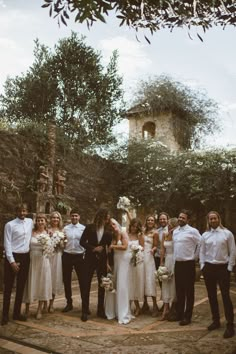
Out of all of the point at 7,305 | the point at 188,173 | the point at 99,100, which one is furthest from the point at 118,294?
the point at 99,100

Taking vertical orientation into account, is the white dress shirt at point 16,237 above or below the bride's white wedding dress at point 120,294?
above

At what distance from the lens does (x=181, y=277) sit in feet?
19.4

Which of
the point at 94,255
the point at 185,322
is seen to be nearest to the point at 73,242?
the point at 94,255

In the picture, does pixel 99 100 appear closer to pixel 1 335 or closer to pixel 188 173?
pixel 188 173

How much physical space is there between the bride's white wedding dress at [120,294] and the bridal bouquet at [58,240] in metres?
1.06

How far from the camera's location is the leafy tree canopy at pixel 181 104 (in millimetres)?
16422

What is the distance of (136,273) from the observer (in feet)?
21.7

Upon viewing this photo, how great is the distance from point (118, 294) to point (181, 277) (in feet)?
3.66

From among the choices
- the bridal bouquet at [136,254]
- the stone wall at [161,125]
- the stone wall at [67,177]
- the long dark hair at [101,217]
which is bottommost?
the bridal bouquet at [136,254]

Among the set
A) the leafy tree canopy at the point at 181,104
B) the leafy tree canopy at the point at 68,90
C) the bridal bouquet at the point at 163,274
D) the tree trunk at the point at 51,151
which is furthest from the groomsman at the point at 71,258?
the leafy tree canopy at the point at 181,104

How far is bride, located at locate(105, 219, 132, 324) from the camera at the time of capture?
6.12m

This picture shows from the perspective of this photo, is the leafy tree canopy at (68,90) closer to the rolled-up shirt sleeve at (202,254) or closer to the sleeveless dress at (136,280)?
the sleeveless dress at (136,280)

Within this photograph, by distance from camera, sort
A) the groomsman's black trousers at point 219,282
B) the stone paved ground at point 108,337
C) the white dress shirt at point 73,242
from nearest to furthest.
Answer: the stone paved ground at point 108,337 < the groomsman's black trousers at point 219,282 < the white dress shirt at point 73,242

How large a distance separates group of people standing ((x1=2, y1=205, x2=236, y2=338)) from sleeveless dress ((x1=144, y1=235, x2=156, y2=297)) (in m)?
0.02
